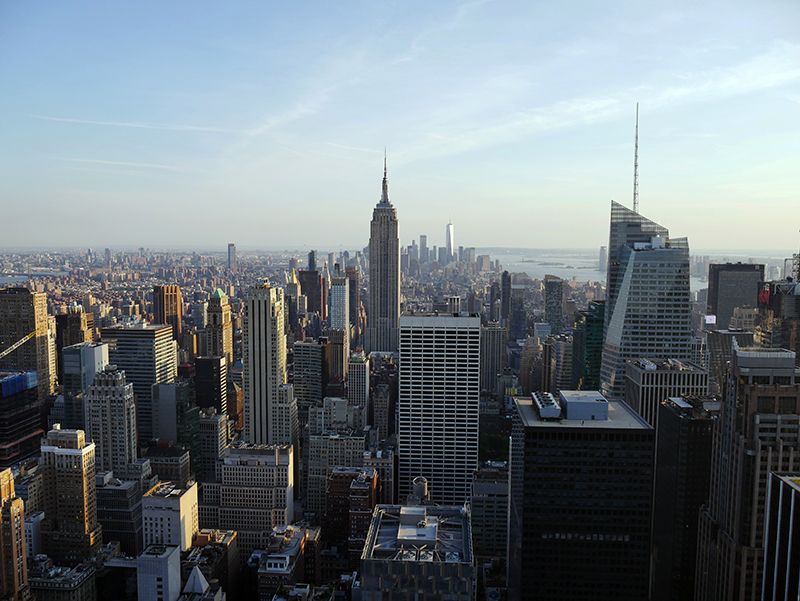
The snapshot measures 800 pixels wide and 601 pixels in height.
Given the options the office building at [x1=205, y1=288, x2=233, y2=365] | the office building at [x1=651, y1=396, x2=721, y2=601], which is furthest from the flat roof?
the office building at [x1=205, y1=288, x2=233, y2=365]

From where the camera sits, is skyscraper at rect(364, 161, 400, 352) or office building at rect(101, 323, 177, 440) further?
skyscraper at rect(364, 161, 400, 352)

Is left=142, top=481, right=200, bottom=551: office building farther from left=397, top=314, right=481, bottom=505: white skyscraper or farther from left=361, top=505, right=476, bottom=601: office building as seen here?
left=361, top=505, right=476, bottom=601: office building

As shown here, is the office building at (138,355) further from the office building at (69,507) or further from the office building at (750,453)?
the office building at (750,453)

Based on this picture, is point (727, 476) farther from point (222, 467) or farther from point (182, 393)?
point (182, 393)

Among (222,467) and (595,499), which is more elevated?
(595,499)

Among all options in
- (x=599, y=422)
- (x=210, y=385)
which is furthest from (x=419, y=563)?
(x=210, y=385)

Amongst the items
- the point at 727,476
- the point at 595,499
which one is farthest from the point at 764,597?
the point at 595,499

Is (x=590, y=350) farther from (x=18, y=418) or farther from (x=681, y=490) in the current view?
(x=18, y=418)
